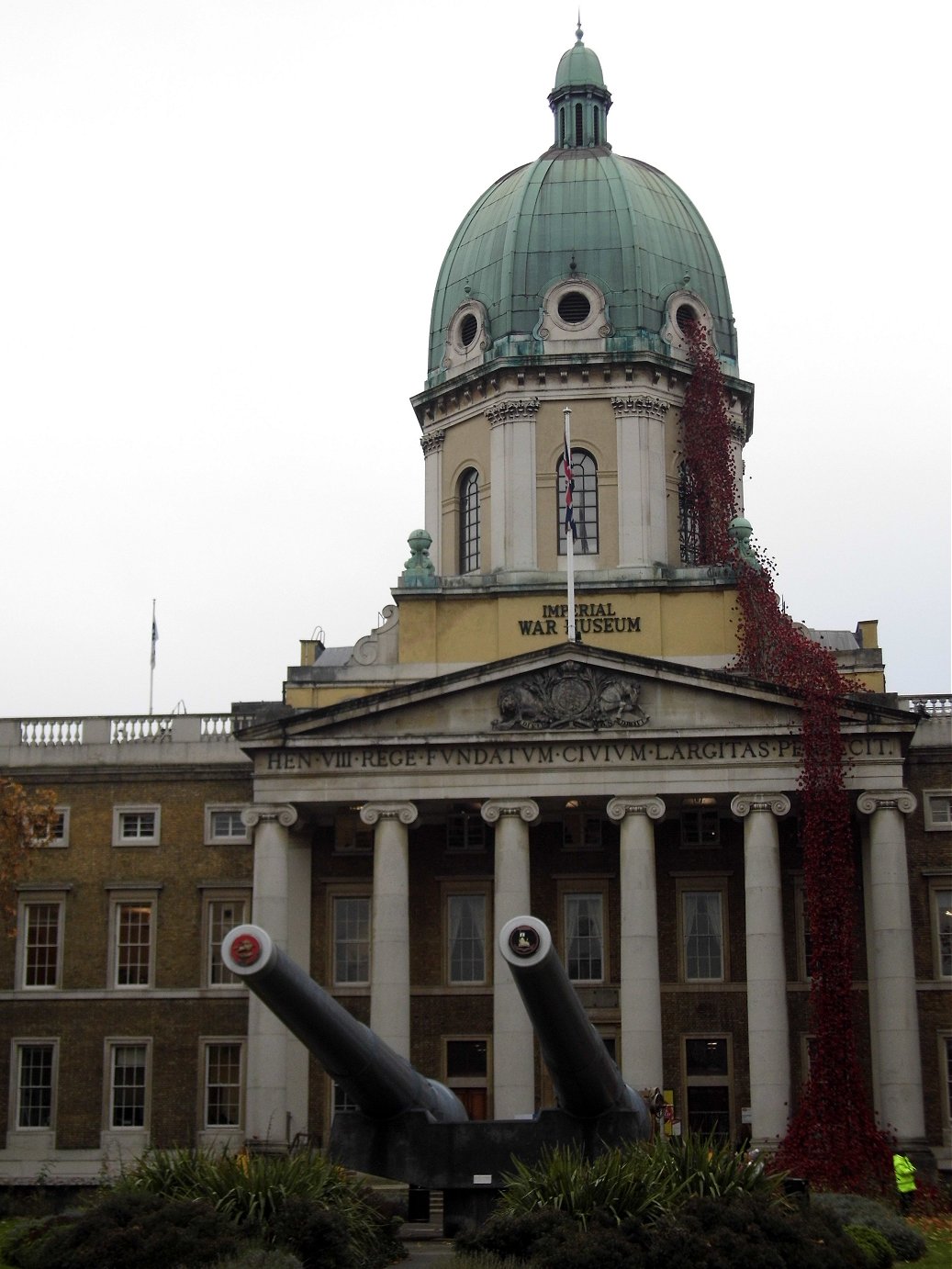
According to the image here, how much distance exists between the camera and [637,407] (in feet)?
195

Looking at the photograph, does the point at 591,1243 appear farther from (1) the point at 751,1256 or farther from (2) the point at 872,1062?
(2) the point at 872,1062

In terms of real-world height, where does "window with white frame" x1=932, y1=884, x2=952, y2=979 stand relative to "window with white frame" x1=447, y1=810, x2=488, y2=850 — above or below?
below

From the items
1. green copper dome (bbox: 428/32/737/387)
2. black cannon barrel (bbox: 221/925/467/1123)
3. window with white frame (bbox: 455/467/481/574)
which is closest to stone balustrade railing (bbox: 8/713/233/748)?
window with white frame (bbox: 455/467/481/574)

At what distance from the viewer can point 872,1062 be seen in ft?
168

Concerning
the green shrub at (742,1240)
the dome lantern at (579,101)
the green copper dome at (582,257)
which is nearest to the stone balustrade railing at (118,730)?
the green copper dome at (582,257)

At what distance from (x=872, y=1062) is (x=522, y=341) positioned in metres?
22.9

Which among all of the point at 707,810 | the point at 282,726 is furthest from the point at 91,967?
the point at 707,810

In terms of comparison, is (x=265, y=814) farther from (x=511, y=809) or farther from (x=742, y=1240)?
(x=742, y=1240)

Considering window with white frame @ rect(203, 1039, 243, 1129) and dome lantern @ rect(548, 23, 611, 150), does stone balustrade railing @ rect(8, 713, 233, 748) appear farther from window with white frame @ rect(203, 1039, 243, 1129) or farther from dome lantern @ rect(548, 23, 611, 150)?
dome lantern @ rect(548, 23, 611, 150)

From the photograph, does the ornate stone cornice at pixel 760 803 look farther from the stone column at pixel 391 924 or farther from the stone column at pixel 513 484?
the stone column at pixel 513 484

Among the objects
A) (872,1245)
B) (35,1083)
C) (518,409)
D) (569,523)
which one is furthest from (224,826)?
(872,1245)

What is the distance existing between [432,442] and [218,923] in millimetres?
16335

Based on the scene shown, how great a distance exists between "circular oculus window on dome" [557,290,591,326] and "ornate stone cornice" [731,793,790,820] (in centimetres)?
1724

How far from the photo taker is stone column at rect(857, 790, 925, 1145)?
47.7 meters
